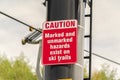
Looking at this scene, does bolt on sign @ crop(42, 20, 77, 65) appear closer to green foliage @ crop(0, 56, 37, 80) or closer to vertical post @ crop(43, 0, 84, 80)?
vertical post @ crop(43, 0, 84, 80)

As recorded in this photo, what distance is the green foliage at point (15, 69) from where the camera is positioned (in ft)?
186

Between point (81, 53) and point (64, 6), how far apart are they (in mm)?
838

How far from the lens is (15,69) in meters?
57.1

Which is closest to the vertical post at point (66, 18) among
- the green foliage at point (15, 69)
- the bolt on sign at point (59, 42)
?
the bolt on sign at point (59, 42)

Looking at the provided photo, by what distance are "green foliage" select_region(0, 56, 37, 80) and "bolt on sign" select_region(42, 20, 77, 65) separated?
48845 millimetres

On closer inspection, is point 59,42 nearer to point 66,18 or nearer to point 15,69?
point 66,18

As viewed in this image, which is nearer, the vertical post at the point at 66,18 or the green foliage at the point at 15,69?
the vertical post at the point at 66,18

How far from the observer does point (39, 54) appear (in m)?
8.30

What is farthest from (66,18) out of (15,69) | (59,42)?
(15,69)

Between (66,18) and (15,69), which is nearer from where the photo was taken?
(66,18)

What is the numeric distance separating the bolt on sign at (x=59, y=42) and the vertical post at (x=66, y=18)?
0.11 meters

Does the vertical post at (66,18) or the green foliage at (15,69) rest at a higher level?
the vertical post at (66,18)

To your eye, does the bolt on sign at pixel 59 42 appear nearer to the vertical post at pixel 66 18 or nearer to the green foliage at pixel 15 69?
the vertical post at pixel 66 18

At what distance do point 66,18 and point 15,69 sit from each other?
4991cm
